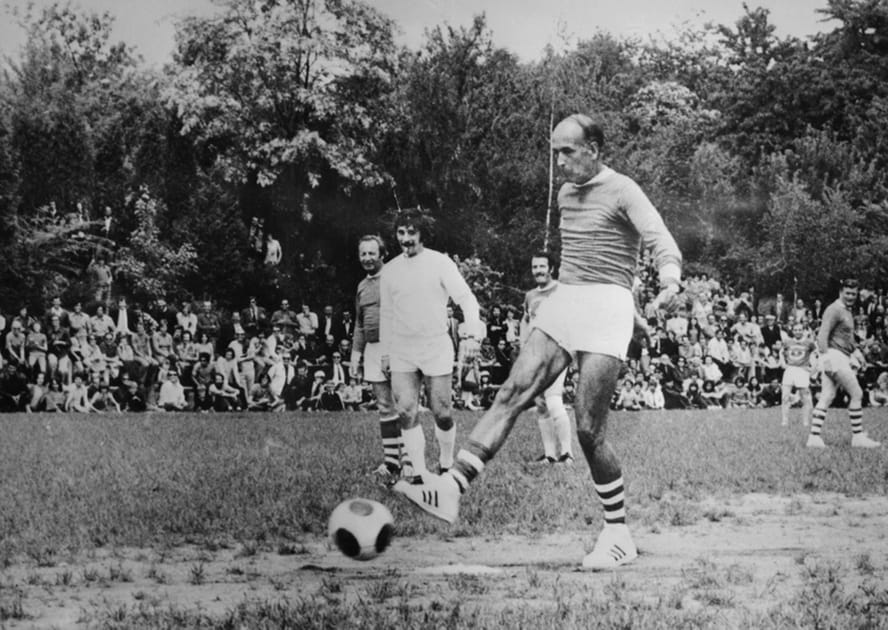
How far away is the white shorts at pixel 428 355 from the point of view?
5.95m

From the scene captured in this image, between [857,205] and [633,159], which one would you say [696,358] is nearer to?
[857,205]

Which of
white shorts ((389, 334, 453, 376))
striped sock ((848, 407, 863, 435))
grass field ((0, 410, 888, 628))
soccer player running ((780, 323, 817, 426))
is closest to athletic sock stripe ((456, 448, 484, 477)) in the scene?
grass field ((0, 410, 888, 628))

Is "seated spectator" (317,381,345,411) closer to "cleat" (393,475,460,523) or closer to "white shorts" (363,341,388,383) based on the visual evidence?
"white shorts" (363,341,388,383)

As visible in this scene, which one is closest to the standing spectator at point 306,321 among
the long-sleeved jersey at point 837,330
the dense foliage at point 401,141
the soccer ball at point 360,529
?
the dense foliage at point 401,141

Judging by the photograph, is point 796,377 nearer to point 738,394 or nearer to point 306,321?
point 738,394

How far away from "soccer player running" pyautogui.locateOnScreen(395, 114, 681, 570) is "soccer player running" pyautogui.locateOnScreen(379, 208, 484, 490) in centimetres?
94

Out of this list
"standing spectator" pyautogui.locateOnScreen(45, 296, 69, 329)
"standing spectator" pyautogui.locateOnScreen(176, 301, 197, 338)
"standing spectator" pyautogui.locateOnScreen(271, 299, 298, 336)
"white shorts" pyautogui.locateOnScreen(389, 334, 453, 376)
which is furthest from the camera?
"standing spectator" pyautogui.locateOnScreen(45, 296, 69, 329)

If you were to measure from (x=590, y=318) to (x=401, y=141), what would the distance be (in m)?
1.46

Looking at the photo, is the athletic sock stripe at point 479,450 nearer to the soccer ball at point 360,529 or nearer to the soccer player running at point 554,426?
the soccer ball at point 360,529

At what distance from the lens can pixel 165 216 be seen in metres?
6.47

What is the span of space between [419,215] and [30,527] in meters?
2.48

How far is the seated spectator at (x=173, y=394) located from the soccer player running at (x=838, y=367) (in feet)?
17.8

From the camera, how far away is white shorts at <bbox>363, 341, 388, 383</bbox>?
259 inches

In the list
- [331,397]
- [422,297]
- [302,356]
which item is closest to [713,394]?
[331,397]
